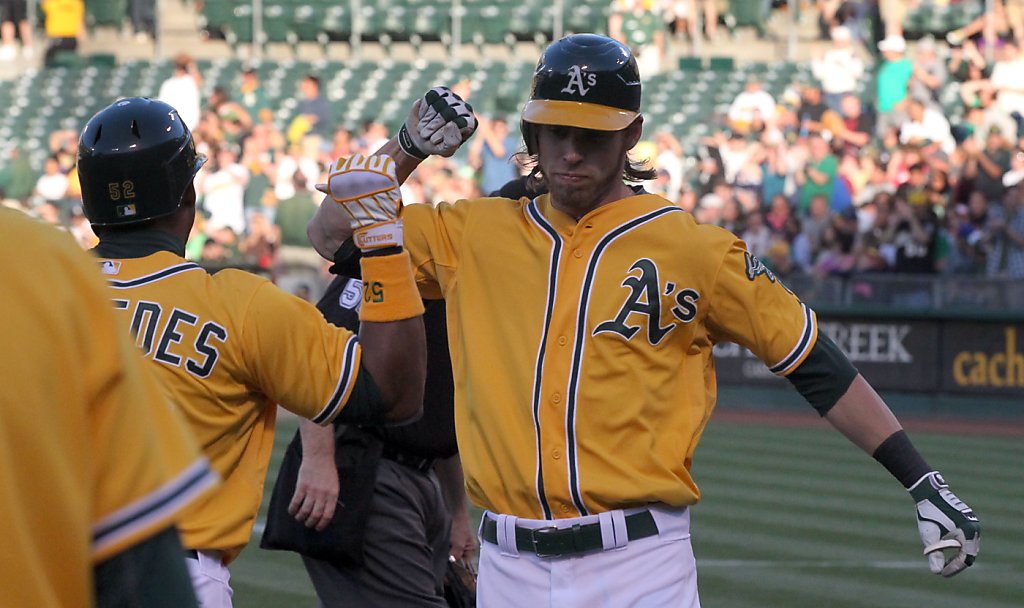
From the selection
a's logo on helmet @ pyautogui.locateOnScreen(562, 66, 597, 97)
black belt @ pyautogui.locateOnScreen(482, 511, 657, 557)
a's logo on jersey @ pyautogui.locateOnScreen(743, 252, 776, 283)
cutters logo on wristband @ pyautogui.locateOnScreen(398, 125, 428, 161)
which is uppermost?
a's logo on helmet @ pyautogui.locateOnScreen(562, 66, 597, 97)

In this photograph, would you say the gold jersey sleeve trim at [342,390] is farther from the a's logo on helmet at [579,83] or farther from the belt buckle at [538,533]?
the a's logo on helmet at [579,83]

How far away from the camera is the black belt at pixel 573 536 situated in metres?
3.51

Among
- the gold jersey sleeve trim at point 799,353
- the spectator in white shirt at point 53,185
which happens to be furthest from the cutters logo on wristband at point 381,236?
the spectator in white shirt at point 53,185

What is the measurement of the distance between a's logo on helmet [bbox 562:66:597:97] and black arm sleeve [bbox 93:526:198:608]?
2294 mm

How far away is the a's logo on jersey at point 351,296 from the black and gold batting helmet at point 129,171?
1336 mm

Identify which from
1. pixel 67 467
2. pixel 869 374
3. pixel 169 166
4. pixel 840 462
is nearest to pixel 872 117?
pixel 869 374

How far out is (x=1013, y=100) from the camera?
18.1m

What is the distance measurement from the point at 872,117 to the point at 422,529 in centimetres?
1458

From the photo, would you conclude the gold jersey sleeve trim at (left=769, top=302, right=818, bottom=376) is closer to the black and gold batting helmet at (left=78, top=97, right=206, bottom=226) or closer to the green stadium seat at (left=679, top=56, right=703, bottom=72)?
the black and gold batting helmet at (left=78, top=97, right=206, bottom=226)

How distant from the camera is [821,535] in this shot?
9.01m

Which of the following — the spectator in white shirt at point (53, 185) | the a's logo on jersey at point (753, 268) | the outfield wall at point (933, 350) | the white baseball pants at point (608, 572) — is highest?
the a's logo on jersey at point (753, 268)

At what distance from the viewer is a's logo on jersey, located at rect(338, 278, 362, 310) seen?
4668mm

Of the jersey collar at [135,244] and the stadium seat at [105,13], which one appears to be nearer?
the jersey collar at [135,244]

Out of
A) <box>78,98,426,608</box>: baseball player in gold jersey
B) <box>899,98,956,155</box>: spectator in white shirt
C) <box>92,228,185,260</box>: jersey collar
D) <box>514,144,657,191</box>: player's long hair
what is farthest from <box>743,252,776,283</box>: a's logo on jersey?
<box>899,98,956,155</box>: spectator in white shirt
